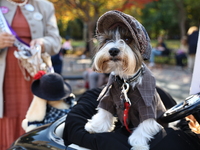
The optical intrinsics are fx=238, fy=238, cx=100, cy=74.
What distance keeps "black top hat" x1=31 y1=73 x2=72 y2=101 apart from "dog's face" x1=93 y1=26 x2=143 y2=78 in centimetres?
74

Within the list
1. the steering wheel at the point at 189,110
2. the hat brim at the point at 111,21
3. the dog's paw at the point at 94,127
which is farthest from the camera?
the dog's paw at the point at 94,127

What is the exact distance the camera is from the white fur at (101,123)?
6.18 ft

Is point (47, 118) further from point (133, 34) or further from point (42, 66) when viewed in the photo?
point (133, 34)

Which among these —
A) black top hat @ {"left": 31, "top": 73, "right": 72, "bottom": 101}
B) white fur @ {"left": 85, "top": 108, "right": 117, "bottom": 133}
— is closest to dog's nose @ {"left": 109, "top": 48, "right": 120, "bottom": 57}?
white fur @ {"left": 85, "top": 108, "right": 117, "bottom": 133}

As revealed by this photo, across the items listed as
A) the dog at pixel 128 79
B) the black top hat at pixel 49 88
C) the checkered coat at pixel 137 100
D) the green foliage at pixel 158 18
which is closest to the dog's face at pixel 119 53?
the dog at pixel 128 79

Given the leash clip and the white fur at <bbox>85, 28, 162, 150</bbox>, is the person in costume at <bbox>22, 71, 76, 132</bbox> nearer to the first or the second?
the white fur at <bbox>85, 28, 162, 150</bbox>

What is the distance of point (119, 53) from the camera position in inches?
63.9

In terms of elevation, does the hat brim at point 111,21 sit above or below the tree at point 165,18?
below

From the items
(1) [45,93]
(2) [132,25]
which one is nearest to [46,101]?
(1) [45,93]

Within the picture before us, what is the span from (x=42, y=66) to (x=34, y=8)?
65 centimetres

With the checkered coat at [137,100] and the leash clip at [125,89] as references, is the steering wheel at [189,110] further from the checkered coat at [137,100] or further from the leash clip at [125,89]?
the leash clip at [125,89]

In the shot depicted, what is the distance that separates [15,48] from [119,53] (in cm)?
140

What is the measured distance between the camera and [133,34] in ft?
5.05

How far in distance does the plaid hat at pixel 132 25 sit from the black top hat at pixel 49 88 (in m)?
0.92
